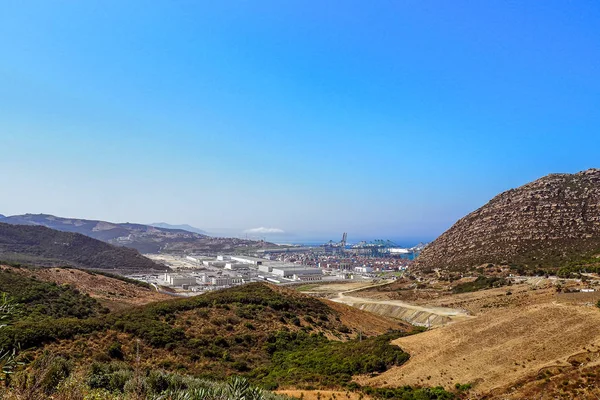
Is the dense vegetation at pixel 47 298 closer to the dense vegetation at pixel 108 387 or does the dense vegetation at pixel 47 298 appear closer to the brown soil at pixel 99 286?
the brown soil at pixel 99 286

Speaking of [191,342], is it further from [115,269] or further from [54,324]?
[115,269]

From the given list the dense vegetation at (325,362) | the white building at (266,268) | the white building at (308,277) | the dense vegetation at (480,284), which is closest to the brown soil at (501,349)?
the dense vegetation at (325,362)

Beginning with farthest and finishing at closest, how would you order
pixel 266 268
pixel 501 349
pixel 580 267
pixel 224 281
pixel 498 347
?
pixel 266 268 → pixel 224 281 → pixel 580 267 → pixel 498 347 → pixel 501 349

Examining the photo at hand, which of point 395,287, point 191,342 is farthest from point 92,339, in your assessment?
point 395,287

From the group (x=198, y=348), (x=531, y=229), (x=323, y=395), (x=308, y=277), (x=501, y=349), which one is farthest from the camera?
(x=308, y=277)

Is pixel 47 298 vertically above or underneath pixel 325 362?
underneath

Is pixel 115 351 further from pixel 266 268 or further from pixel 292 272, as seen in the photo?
pixel 266 268

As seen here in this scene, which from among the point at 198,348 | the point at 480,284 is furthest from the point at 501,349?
the point at 480,284

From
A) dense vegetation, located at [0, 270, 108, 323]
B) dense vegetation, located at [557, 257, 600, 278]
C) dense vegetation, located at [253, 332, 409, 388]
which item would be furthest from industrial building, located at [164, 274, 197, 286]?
dense vegetation, located at [557, 257, 600, 278]
